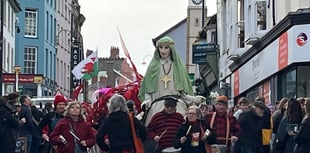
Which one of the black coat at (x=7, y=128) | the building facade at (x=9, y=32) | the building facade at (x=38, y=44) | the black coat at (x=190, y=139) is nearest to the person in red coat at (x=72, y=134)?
the black coat at (x=190, y=139)

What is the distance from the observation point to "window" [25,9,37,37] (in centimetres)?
7006

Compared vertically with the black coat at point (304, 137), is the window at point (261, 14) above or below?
above

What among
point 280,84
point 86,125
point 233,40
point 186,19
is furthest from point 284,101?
point 186,19

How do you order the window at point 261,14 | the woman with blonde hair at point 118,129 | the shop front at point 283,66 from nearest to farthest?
Result: the woman with blonde hair at point 118,129
the shop front at point 283,66
the window at point 261,14

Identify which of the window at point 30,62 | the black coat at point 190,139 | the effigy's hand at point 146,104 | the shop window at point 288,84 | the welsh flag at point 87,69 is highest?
the window at point 30,62

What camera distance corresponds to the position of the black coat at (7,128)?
17.1 meters

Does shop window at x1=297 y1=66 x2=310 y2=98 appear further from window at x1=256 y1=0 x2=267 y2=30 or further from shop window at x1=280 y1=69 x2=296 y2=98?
window at x1=256 y1=0 x2=267 y2=30

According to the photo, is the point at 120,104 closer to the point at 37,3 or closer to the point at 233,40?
the point at 233,40

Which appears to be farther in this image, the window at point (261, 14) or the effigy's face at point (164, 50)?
the window at point (261, 14)

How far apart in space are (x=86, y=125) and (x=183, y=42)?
7463 cm

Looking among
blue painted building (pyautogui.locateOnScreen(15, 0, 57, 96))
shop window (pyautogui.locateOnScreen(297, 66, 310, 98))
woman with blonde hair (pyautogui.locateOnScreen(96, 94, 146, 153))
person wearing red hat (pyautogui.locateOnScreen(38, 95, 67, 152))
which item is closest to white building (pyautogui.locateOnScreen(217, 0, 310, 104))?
shop window (pyautogui.locateOnScreen(297, 66, 310, 98))

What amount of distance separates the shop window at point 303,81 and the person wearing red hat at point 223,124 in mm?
8405

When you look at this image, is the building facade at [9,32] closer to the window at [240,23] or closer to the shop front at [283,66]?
the window at [240,23]

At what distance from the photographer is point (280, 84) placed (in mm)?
26438
